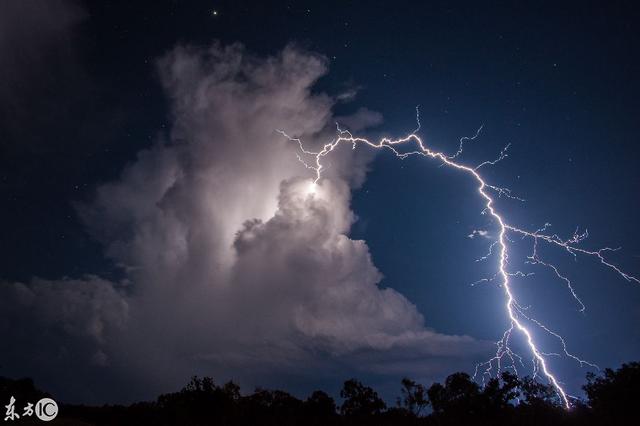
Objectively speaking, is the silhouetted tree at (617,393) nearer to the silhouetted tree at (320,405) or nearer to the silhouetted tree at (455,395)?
the silhouetted tree at (455,395)

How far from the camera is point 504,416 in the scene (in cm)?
2977

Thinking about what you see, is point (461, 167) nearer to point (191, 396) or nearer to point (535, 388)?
point (535, 388)

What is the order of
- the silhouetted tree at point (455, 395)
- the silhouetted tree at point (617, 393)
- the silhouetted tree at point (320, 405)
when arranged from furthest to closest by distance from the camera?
1. the silhouetted tree at point (320, 405)
2. the silhouetted tree at point (455, 395)
3. the silhouetted tree at point (617, 393)

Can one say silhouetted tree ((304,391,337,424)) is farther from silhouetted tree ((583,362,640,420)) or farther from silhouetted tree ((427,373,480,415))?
silhouetted tree ((583,362,640,420))

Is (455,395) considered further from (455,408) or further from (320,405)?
(320,405)

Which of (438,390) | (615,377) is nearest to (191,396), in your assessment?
(438,390)

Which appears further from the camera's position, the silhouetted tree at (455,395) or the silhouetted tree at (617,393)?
the silhouetted tree at (455,395)

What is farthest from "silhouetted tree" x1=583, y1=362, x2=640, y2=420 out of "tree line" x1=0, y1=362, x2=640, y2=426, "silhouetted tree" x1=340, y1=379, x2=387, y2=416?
"silhouetted tree" x1=340, y1=379, x2=387, y2=416

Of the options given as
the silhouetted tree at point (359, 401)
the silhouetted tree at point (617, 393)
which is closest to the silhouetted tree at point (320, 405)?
the silhouetted tree at point (359, 401)

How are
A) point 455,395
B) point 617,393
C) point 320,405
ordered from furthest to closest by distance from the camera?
point 320,405 → point 455,395 → point 617,393

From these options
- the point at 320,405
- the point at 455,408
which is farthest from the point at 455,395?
the point at 320,405

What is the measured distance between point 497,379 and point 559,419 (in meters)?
7.79

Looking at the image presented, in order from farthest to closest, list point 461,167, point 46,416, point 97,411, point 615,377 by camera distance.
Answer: point 97,411, point 615,377, point 461,167, point 46,416

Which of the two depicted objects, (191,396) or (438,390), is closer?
(191,396)
